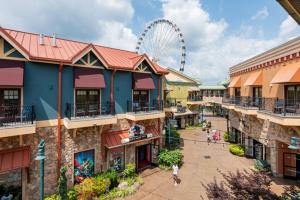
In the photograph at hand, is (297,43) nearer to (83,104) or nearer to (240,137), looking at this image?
(240,137)

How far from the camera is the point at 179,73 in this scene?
135 feet

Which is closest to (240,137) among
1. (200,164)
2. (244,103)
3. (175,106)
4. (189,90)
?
(244,103)

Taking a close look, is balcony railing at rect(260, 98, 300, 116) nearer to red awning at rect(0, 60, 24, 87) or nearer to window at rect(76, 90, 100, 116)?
window at rect(76, 90, 100, 116)

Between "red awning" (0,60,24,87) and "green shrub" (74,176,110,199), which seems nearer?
"red awning" (0,60,24,87)

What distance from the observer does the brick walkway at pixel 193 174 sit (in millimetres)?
15185

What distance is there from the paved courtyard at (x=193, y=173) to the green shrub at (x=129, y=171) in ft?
4.37

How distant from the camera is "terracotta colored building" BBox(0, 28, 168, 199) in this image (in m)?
11.7

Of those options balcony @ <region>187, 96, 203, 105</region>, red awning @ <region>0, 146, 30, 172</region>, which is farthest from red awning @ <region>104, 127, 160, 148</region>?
balcony @ <region>187, 96, 203, 105</region>

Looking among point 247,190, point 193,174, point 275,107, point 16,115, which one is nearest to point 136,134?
point 193,174

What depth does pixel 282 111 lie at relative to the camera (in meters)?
15.2

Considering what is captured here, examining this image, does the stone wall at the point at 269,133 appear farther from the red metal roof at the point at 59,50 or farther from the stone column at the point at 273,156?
the red metal roof at the point at 59,50

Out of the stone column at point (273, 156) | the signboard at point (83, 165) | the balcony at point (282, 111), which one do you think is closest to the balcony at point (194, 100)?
the balcony at point (282, 111)

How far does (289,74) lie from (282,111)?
9.66 feet

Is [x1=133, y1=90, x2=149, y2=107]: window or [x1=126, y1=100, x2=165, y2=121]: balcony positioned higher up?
[x1=133, y1=90, x2=149, y2=107]: window
